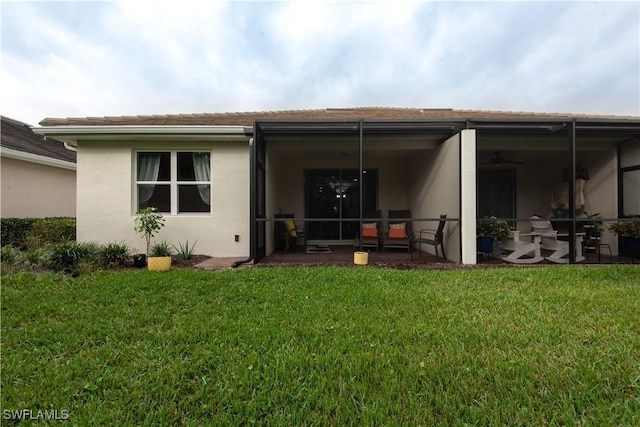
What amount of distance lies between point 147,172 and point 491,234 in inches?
328

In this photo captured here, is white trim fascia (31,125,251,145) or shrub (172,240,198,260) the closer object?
white trim fascia (31,125,251,145)

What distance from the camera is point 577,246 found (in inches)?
244

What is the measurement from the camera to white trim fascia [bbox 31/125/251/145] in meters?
6.29

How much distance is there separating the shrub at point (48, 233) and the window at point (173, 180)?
246 centimetres

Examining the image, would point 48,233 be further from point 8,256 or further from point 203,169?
point 203,169

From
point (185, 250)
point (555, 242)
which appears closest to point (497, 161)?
point (555, 242)

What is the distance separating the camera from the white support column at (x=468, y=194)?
5.75 m

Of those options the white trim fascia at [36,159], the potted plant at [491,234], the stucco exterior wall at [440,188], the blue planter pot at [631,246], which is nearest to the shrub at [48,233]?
the white trim fascia at [36,159]

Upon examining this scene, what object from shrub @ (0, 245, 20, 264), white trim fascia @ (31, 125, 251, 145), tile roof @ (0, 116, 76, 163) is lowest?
shrub @ (0, 245, 20, 264)

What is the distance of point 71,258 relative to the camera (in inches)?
210

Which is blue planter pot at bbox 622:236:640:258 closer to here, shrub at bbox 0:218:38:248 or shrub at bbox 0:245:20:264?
shrub at bbox 0:245:20:264

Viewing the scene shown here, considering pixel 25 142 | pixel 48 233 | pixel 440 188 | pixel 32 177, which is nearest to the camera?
pixel 440 188

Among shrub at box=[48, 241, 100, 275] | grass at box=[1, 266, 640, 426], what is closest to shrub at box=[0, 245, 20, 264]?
shrub at box=[48, 241, 100, 275]

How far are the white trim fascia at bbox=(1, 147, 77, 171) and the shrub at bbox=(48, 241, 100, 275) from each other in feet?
20.3
